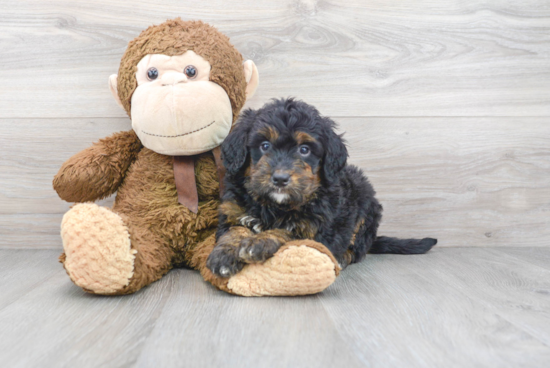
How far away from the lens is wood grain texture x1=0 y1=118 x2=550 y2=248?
2.42m

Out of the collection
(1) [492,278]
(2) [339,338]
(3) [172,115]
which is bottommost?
(1) [492,278]

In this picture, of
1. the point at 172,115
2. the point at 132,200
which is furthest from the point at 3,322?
the point at 172,115

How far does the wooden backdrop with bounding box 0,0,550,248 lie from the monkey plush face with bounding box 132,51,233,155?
1.88 feet

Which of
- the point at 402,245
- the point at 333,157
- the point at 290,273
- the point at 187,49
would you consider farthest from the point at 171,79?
the point at 402,245

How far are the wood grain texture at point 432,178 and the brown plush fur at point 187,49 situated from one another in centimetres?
53

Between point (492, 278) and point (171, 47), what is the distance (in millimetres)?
1711

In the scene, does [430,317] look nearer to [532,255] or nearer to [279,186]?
[279,186]

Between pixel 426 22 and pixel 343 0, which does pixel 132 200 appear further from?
pixel 426 22

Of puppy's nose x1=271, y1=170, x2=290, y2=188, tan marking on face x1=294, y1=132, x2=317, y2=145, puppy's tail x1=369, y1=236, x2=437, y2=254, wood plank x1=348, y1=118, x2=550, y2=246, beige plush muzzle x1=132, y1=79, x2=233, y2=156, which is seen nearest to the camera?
puppy's nose x1=271, y1=170, x2=290, y2=188

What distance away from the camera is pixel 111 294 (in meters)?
1.60

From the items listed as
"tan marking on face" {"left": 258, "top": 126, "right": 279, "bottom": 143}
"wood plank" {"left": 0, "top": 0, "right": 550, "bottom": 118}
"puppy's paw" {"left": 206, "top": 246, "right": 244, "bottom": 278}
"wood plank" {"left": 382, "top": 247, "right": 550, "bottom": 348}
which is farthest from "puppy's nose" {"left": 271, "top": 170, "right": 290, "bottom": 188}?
"wood plank" {"left": 0, "top": 0, "right": 550, "bottom": 118}

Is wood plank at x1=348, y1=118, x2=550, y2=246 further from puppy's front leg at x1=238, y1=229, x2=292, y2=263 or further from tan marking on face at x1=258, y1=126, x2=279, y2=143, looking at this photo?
puppy's front leg at x1=238, y1=229, x2=292, y2=263

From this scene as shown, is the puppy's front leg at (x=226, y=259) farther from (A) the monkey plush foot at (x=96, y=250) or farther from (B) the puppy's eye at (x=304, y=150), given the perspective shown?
(B) the puppy's eye at (x=304, y=150)

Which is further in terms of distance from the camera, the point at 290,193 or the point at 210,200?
the point at 210,200
